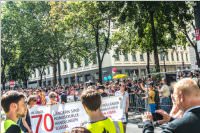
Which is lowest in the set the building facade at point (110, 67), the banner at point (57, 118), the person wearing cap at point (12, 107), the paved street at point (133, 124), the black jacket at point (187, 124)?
the paved street at point (133, 124)

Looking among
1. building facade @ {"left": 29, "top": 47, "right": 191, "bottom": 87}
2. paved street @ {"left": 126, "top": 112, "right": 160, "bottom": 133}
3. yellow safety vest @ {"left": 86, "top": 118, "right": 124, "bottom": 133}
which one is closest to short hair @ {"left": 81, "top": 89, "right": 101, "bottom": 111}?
yellow safety vest @ {"left": 86, "top": 118, "right": 124, "bottom": 133}

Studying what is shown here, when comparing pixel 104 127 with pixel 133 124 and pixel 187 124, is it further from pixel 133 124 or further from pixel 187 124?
pixel 133 124

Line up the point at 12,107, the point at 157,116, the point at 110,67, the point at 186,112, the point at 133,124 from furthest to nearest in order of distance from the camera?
the point at 110,67 < the point at 133,124 < the point at 12,107 < the point at 157,116 < the point at 186,112

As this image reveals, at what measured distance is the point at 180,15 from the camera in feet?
80.7

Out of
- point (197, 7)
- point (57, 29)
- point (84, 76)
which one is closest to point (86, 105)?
point (197, 7)

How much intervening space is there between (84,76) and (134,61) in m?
10.4

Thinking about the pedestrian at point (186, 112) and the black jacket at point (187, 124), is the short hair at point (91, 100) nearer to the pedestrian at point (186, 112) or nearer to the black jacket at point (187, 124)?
the pedestrian at point (186, 112)

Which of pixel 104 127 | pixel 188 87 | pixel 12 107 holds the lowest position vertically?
pixel 104 127

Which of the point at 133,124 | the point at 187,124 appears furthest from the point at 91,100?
the point at 133,124

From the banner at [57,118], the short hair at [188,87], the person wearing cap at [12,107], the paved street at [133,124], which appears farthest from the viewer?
the paved street at [133,124]

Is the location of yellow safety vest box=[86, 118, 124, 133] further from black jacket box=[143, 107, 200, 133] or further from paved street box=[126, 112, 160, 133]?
paved street box=[126, 112, 160, 133]

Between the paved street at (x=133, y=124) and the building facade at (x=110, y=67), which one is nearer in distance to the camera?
the paved street at (x=133, y=124)

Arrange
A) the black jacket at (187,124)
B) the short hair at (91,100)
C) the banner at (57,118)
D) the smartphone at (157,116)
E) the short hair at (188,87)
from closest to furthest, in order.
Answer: the black jacket at (187,124) < the short hair at (188,87) < the smartphone at (157,116) < the short hair at (91,100) < the banner at (57,118)

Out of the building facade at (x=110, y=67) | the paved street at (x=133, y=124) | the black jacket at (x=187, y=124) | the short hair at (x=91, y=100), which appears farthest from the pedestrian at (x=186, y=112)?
the building facade at (x=110, y=67)
